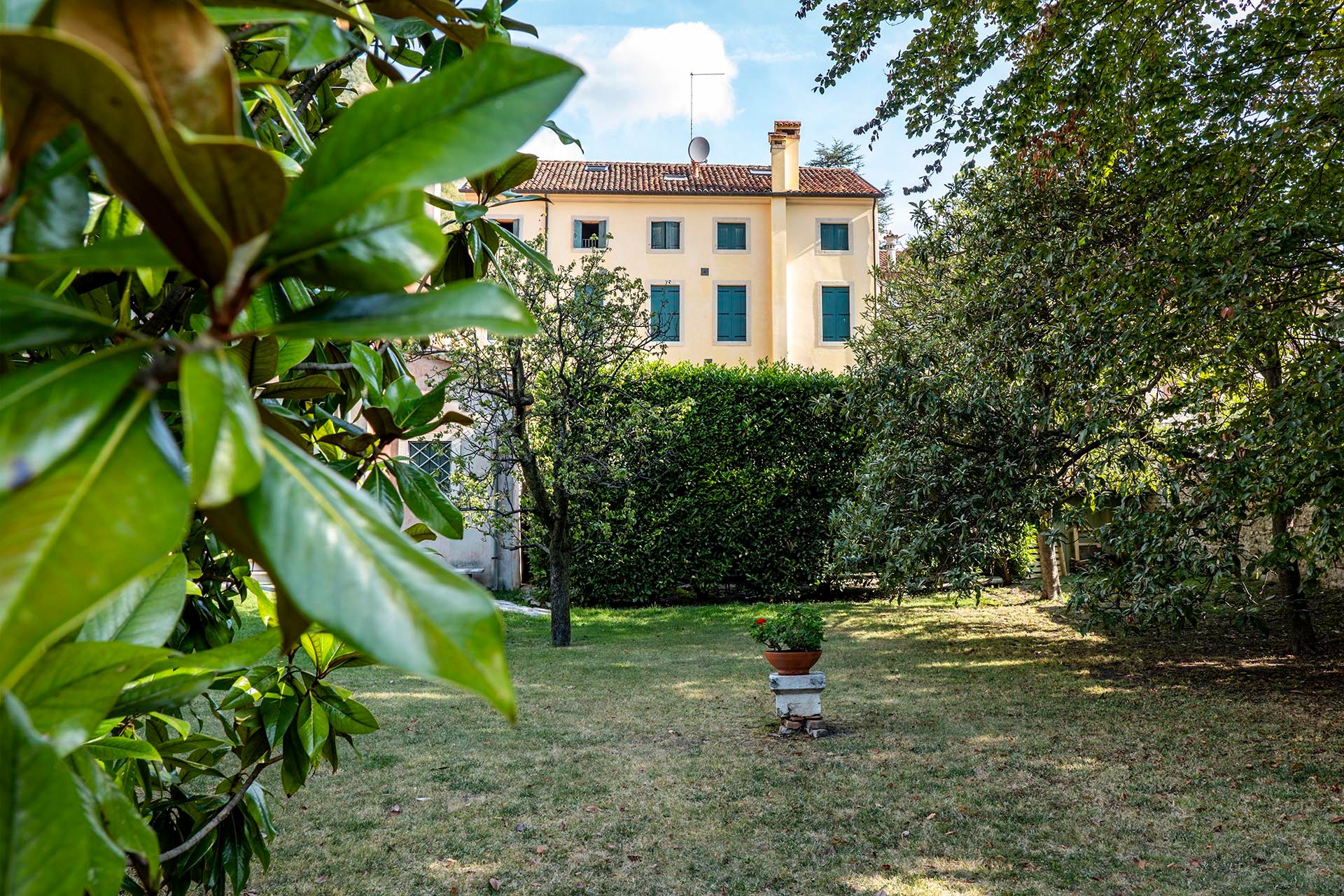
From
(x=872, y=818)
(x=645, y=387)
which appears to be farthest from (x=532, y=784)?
(x=645, y=387)

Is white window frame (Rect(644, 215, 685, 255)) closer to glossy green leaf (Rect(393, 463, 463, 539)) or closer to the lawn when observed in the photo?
the lawn

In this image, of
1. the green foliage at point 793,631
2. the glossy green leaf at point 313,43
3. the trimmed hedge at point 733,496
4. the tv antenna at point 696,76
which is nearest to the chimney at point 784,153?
the tv antenna at point 696,76

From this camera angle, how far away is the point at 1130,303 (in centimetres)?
548

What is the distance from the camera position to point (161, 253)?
0.34 metres

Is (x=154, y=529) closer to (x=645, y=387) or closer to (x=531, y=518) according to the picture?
(x=531, y=518)

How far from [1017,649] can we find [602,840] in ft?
19.5

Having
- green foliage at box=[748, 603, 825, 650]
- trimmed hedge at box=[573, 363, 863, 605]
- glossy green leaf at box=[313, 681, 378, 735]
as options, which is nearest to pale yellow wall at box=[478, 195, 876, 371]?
trimmed hedge at box=[573, 363, 863, 605]

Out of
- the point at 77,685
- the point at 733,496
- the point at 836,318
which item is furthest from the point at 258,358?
the point at 836,318

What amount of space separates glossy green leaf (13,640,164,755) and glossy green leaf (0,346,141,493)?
192 millimetres

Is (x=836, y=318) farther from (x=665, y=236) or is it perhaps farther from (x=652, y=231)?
(x=652, y=231)

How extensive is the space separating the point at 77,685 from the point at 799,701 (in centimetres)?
565

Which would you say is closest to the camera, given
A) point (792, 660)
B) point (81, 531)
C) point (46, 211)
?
point (81, 531)

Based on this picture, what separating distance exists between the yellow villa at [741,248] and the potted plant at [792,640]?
46.4 feet

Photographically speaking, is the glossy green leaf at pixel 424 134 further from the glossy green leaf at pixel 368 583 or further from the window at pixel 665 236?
the window at pixel 665 236
